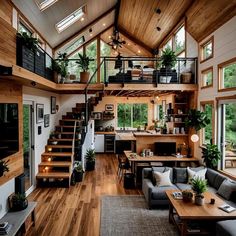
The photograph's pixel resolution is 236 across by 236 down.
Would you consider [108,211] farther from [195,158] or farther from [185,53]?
[185,53]

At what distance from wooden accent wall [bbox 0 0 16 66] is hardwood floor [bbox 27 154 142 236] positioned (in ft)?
10.7

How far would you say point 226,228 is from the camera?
383 centimetres

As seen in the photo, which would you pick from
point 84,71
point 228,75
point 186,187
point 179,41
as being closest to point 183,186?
point 186,187

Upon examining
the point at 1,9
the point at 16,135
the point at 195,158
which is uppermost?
the point at 1,9

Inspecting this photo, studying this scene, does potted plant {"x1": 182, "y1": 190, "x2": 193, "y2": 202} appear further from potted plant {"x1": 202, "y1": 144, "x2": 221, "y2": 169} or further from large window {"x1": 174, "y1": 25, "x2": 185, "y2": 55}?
large window {"x1": 174, "y1": 25, "x2": 185, "y2": 55}

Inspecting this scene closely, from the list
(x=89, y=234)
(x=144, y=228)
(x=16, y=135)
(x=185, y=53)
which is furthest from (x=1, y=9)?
(x=185, y=53)

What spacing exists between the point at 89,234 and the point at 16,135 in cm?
266

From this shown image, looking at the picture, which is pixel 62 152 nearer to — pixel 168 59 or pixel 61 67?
pixel 61 67

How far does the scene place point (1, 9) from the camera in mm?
4973

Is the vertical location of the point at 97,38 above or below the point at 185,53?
above

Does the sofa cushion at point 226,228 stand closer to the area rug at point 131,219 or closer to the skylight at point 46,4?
the area rug at point 131,219

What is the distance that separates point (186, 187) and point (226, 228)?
217cm

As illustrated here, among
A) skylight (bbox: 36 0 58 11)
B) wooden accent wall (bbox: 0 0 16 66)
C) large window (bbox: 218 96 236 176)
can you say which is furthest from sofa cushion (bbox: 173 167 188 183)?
skylight (bbox: 36 0 58 11)

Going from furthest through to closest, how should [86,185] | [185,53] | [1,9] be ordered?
1. [185,53]
2. [86,185]
3. [1,9]
